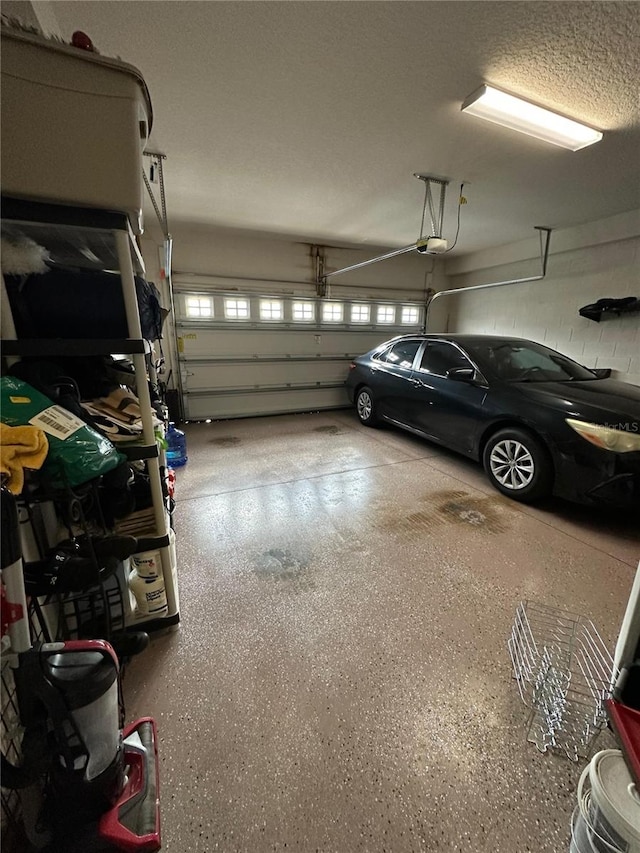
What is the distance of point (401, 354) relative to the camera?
4.07m

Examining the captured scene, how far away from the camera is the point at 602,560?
1989 millimetres

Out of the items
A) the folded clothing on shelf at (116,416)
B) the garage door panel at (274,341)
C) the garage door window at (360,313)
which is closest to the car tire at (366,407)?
the garage door panel at (274,341)

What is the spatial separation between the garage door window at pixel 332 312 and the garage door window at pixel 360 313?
253 millimetres

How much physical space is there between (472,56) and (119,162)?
1841mm

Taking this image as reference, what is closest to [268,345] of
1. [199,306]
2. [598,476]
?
[199,306]

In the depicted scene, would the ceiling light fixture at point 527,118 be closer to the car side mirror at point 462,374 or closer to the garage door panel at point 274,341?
the car side mirror at point 462,374

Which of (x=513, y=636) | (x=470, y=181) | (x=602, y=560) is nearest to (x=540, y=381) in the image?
(x=602, y=560)

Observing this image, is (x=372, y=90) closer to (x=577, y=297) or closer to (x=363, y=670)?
(x=363, y=670)

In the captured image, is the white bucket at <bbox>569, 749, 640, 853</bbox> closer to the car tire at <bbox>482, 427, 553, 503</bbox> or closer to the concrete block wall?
the car tire at <bbox>482, 427, 553, 503</bbox>

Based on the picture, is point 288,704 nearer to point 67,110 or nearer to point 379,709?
point 379,709

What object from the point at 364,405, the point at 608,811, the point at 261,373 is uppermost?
the point at 261,373

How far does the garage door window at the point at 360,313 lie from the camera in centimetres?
595

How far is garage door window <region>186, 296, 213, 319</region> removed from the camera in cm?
493

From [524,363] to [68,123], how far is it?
138 inches
